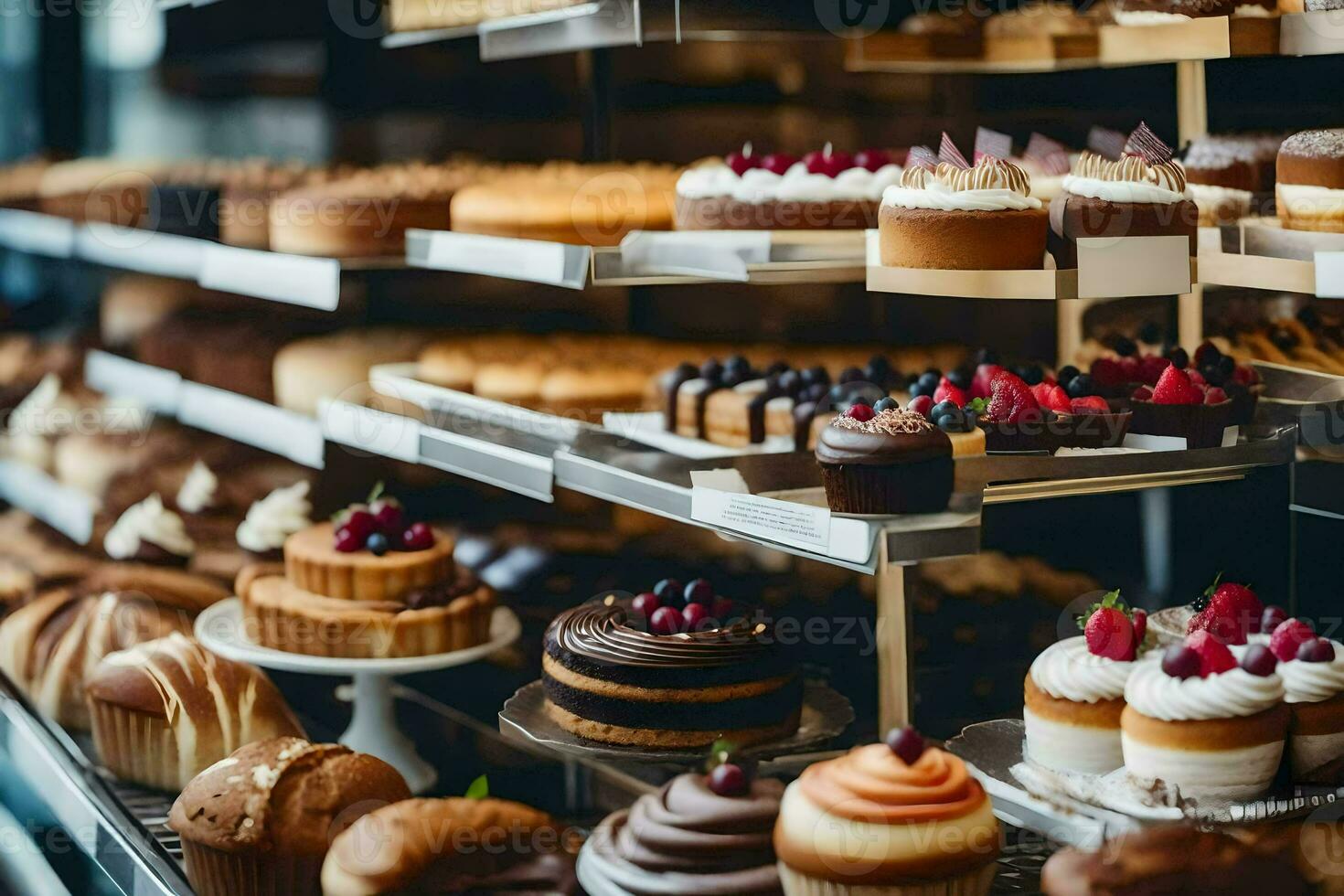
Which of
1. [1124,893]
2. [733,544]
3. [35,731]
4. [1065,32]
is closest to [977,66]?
[1065,32]

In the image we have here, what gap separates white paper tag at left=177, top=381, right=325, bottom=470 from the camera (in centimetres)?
406

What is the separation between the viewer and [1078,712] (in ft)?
7.93

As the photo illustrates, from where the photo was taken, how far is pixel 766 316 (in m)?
4.16

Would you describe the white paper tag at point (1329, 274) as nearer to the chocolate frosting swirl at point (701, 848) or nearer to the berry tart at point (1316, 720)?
the berry tart at point (1316, 720)

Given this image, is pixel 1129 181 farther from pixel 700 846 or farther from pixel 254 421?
pixel 254 421

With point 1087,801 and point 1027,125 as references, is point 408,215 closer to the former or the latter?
point 1027,125

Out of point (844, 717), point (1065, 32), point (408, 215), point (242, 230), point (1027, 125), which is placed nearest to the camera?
point (844, 717)

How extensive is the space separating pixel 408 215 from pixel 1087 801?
2411 mm

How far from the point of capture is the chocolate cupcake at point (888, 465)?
2.33 m

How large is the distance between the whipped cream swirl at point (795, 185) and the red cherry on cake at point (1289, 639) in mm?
1117

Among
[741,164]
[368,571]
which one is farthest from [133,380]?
[741,164]

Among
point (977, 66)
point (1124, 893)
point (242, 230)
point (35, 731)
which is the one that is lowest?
point (35, 731)

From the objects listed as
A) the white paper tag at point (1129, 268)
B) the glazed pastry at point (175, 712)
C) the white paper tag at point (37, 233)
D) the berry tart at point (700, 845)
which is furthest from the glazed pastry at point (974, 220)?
the white paper tag at point (37, 233)

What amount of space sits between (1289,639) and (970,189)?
2.73 feet
